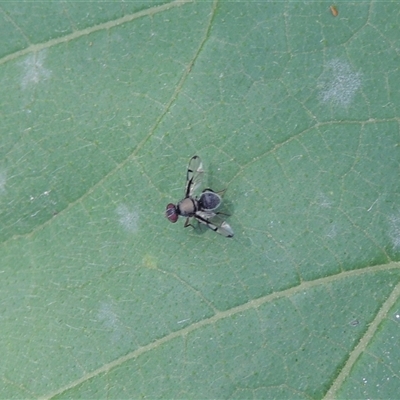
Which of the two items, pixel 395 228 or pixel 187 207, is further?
pixel 187 207

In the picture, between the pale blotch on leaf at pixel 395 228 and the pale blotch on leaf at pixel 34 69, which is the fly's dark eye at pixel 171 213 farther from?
the pale blotch on leaf at pixel 395 228

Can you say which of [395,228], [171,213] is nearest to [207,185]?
[171,213]

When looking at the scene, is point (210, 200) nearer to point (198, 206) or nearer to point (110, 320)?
point (198, 206)

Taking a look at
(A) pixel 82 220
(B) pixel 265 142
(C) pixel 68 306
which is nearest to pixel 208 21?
(B) pixel 265 142

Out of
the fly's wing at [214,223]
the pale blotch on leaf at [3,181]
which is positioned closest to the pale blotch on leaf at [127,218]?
the fly's wing at [214,223]

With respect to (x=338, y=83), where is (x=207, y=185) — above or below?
below

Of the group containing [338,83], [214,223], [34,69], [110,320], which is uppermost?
[34,69]
